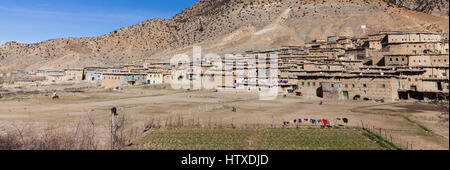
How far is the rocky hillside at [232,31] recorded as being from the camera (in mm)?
95500

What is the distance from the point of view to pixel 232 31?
11744cm

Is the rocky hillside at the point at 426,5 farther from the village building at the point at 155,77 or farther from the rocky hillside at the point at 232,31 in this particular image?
the village building at the point at 155,77

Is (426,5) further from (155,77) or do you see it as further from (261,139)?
(261,139)

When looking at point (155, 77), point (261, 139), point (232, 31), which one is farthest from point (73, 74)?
point (261, 139)

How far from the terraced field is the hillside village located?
5961mm

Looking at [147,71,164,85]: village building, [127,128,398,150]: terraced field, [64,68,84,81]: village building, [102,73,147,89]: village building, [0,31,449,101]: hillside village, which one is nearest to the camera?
[127,128,398,150]: terraced field

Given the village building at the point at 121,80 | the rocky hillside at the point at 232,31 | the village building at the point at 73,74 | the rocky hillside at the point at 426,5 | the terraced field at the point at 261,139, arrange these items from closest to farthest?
the terraced field at the point at 261,139 → the village building at the point at 121,80 → the village building at the point at 73,74 → the rocky hillside at the point at 232,31 → the rocky hillside at the point at 426,5

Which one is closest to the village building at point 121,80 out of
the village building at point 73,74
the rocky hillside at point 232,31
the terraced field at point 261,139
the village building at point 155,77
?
the village building at point 155,77

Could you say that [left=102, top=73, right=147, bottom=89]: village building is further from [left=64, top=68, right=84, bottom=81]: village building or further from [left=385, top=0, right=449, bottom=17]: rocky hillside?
[left=385, top=0, right=449, bottom=17]: rocky hillside

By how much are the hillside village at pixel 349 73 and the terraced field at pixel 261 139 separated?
5961 mm

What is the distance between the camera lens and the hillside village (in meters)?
36.2

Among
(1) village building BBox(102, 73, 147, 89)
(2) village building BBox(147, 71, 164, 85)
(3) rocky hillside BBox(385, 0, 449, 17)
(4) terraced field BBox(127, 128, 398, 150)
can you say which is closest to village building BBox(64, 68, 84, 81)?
(1) village building BBox(102, 73, 147, 89)

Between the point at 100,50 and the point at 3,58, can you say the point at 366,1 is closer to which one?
the point at 100,50

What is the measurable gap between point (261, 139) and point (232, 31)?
105m
